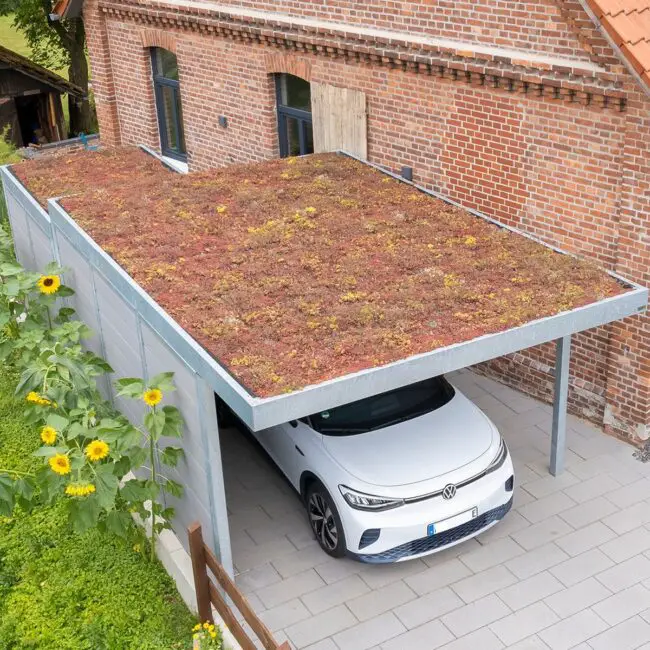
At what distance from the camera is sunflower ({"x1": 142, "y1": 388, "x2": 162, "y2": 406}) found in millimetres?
6664

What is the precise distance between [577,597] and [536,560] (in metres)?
Result: 0.52

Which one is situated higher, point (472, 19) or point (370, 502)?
point (472, 19)

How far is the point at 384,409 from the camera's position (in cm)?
792

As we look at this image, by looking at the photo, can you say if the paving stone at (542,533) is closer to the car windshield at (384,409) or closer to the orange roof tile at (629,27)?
the car windshield at (384,409)

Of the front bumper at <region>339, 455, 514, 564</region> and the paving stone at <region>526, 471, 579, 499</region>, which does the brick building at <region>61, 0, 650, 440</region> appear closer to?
the paving stone at <region>526, 471, 579, 499</region>

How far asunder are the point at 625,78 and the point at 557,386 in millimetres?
2841

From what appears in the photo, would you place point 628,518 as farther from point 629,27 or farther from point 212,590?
point 629,27

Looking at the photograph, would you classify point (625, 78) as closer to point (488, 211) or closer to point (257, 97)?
point (488, 211)

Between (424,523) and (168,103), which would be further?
(168,103)

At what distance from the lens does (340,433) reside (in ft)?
25.0

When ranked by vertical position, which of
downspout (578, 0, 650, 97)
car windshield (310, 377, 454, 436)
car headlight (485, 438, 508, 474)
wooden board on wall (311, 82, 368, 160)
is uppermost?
downspout (578, 0, 650, 97)

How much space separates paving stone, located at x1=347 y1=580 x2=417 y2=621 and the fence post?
44.5 inches

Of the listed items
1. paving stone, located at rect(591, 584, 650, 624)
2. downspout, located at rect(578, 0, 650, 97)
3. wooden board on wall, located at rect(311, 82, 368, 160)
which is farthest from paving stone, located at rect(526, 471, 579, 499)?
wooden board on wall, located at rect(311, 82, 368, 160)

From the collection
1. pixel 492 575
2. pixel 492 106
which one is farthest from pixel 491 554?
pixel 492 106
